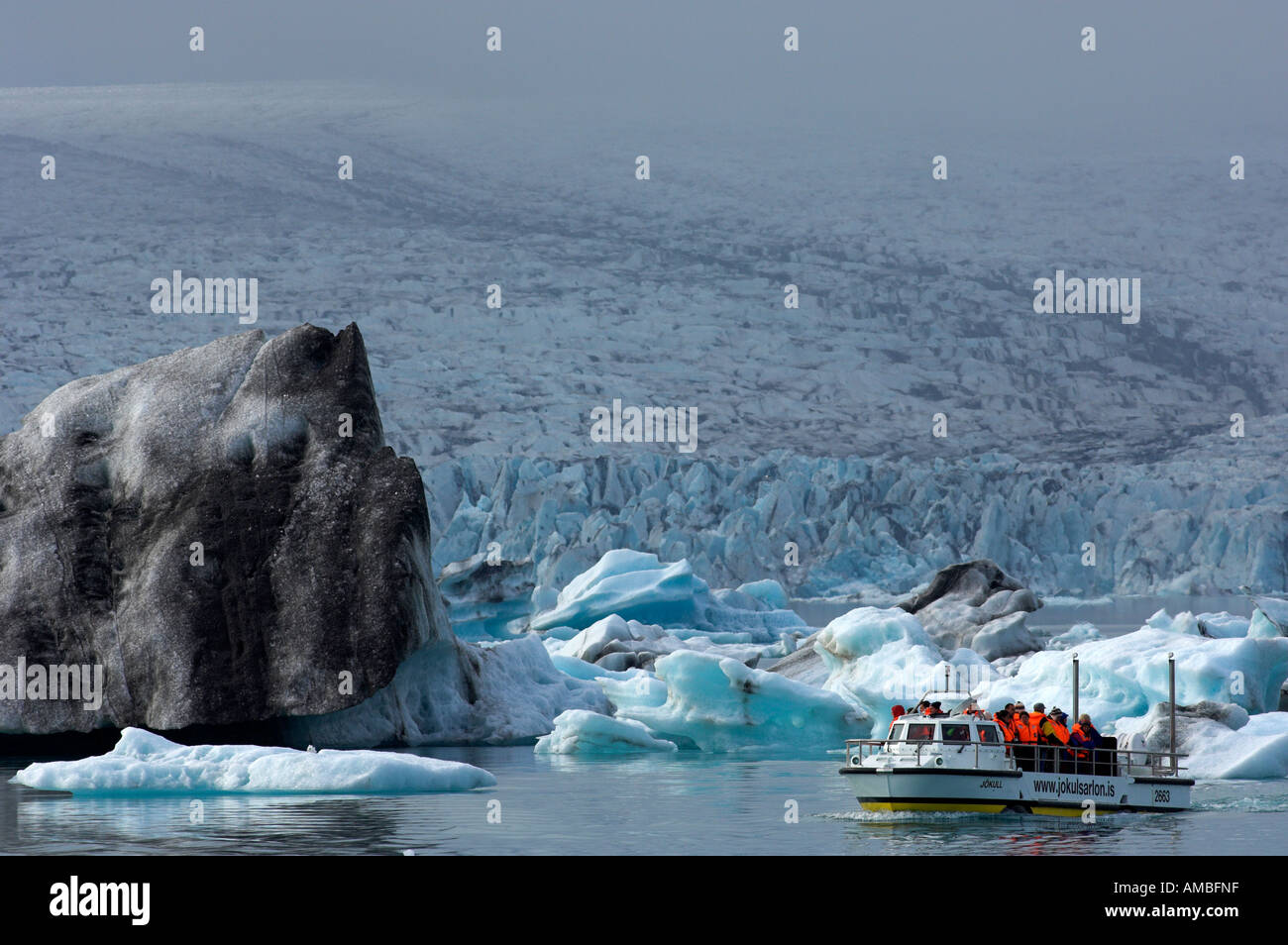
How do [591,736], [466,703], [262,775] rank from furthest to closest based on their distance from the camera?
[466,703]
[591,736]
[262,775]

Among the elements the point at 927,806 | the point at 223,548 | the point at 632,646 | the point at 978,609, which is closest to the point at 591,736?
the point at 223,548

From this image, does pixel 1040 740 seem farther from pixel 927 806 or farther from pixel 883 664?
pixel 883 664

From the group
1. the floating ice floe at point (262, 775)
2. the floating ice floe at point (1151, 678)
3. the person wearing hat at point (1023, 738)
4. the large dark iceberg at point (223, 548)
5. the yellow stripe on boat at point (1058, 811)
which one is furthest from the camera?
the floating ice floe at point (1151, 678)

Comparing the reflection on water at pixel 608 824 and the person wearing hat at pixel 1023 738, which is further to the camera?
the person wearing hat at pixel 1023 738

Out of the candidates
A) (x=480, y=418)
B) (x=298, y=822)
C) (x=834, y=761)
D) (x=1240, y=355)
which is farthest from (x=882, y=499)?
(x=298, y=822)

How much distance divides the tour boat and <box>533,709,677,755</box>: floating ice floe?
6.55 metres

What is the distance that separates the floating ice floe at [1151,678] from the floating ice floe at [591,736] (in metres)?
5.49

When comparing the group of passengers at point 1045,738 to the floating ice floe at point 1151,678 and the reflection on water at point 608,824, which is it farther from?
the floating ice floe at point 1151,678

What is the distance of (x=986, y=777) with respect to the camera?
58.3ft

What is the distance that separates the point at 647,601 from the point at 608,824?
2393 centimetres

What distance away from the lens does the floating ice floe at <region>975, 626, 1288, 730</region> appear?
24.6 metres

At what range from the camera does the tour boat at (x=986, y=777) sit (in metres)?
17.8

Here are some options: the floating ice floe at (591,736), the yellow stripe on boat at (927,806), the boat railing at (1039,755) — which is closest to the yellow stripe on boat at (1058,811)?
the boat railing at (1039,755)

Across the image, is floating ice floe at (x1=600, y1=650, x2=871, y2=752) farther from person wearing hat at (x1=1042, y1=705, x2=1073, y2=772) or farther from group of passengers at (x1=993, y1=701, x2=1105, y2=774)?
person wearing hat at (x1=1042, y1=705, x2=1073, y2=772)
